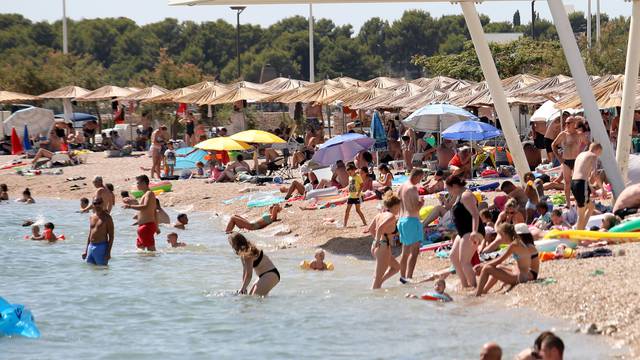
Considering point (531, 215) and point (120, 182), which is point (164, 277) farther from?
point (120, 182)

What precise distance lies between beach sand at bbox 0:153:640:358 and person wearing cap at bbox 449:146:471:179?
2072mm

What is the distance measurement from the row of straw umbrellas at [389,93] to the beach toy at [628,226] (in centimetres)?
683

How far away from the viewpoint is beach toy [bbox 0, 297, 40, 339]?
1280 cm

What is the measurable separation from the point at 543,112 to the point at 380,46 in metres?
82.6

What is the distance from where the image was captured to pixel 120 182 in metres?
28.8

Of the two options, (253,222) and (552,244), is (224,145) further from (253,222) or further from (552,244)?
(552,244)

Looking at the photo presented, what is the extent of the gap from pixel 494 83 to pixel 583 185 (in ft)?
13.8

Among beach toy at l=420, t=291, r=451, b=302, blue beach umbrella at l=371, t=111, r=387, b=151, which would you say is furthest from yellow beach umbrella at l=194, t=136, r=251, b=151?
beach toy at l=420, t=291, r=451, b=302

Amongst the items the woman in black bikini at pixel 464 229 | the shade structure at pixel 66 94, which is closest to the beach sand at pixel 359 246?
the woman in black bikini at pixel 464 229

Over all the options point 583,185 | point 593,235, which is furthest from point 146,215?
point 593,235

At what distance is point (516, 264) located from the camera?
12.6m

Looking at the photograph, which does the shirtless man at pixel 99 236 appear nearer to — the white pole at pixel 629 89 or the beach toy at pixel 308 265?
the beach toy at pixel 308 265

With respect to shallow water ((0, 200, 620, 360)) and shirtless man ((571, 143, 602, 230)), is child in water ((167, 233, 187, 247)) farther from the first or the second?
shirtless man ((571, 143, 602, 230))

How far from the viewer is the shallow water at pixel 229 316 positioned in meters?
11.3
